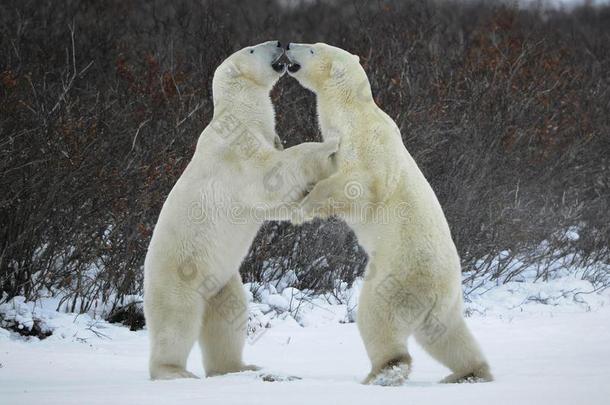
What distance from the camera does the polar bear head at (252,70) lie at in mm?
4383

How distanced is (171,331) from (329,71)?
5.01ft

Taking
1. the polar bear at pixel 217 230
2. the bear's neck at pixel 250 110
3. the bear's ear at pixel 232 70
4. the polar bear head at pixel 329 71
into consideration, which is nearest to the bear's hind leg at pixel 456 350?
the polar bear at pixel 217 230

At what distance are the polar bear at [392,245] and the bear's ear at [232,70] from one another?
1.93 feet

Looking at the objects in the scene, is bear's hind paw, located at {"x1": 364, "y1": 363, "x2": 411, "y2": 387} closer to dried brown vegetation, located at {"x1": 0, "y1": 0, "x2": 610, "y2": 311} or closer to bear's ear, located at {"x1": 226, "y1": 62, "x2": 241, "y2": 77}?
bear's ear, located at {"x1": 226, "y1": 62, "x2": 241, "y2": 77}

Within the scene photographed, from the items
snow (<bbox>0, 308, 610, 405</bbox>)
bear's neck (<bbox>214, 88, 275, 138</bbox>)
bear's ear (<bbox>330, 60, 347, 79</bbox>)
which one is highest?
bear's ear (<bbox>330, 60, 347, 79</bbox>)

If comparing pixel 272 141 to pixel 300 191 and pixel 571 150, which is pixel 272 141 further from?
pixel 571 150

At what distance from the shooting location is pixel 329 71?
14.0 feet

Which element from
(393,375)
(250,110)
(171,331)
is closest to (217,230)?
(171,331)

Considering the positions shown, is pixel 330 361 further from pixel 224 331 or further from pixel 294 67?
pixel 294 67

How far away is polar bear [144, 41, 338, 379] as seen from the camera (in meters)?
3.97

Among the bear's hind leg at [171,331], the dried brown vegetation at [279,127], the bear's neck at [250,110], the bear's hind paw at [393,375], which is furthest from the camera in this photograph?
the dried brown vegetation at [279,127]

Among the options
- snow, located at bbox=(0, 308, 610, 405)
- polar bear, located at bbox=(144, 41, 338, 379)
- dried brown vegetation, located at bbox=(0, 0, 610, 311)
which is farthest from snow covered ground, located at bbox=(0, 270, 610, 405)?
dried brown vegetation, located at bbox=(0, 0, 610, 311)

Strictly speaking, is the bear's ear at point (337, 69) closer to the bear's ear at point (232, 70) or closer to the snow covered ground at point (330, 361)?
the bear's ear at point (232, 70)

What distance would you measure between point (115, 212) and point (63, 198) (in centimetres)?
49
